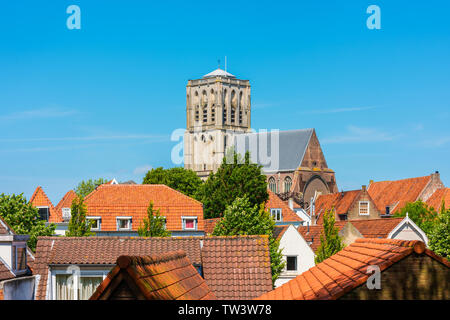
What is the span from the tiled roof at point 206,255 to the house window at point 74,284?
0.44m

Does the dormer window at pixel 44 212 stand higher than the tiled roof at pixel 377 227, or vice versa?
the dormer window at pixel 44 212

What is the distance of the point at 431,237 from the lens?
153 feet

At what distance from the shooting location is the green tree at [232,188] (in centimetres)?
8569

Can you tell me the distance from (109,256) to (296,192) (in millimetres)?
132780

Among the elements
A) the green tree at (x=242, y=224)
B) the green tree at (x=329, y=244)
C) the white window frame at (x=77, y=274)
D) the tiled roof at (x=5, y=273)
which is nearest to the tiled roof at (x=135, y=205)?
the green tree at (x=242, y=224)

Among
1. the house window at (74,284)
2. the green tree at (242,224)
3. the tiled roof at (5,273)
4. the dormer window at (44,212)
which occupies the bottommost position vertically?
the house window at (74,284)

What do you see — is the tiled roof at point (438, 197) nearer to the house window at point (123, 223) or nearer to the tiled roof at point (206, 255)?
the house window at point (123, 223)

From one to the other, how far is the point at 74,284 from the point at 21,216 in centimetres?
2289

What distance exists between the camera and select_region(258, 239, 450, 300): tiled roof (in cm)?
1031

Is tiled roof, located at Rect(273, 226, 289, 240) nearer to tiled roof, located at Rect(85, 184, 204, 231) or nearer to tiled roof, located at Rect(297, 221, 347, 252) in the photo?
tiled roof, located at Rect(297, 221, 347, 252)

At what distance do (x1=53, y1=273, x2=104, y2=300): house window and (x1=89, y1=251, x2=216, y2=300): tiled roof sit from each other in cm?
898

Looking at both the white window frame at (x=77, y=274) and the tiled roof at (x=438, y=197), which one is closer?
the white window frame at (x=77, y=274)
